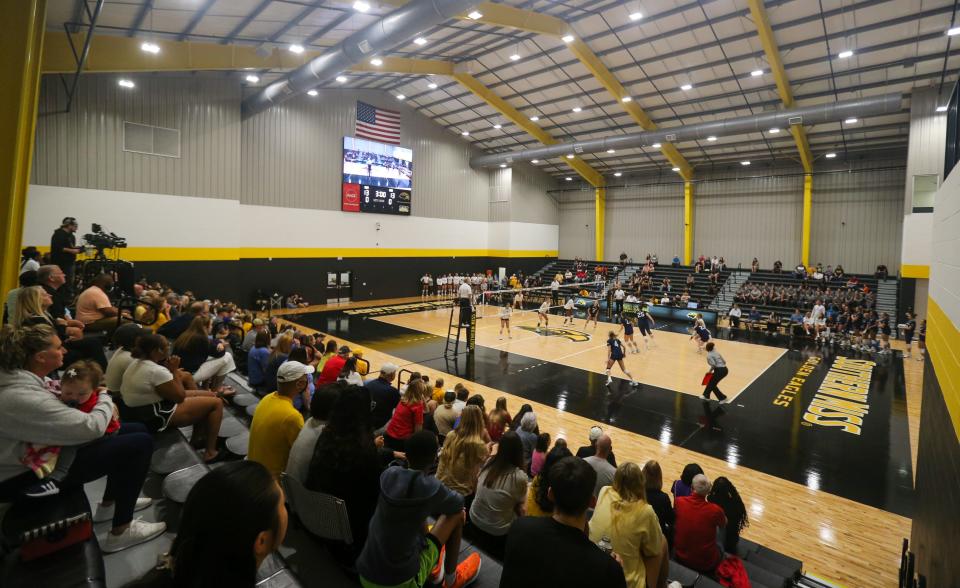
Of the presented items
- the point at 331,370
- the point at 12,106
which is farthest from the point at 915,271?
the point at 12,106

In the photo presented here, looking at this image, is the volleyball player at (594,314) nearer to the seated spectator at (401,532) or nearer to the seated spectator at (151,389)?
the seated spectator at (151,389)

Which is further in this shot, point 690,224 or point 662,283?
point 690,224

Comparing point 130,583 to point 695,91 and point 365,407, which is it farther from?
point 695,91

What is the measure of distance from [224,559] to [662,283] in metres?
28.3

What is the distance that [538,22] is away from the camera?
52.9 feet

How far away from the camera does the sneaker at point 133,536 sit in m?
2.81

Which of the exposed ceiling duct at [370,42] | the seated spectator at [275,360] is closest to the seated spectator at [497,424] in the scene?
the seated spectator at [275,360]

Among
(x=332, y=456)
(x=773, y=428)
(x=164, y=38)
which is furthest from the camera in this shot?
(x=164, y=38)

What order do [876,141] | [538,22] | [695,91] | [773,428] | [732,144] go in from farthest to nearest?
[732,144], [876,141], [695,91], [538,22], [773,428]

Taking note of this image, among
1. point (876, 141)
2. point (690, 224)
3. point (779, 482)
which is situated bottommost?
point (779, 482)

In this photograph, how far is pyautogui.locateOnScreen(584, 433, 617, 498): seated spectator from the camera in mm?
4703

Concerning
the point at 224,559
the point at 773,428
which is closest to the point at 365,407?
the point at 224,559

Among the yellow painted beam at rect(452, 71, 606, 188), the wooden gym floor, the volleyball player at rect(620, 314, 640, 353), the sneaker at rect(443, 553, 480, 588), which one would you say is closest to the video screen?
the yellow painted beam at rect(452, 71, 606, 188)

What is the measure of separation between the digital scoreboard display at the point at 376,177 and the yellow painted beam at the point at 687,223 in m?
16.5
